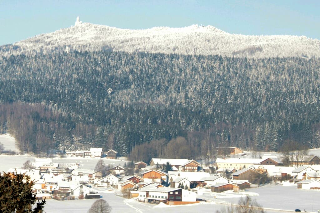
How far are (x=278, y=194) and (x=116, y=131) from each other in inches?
2842

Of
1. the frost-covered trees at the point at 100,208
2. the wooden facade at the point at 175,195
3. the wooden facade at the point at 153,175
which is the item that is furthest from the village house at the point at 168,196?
the wooden facade at the point at 153,175

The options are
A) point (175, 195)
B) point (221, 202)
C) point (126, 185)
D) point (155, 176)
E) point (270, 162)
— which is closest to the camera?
point (221, 202)

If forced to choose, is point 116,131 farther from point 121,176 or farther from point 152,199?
point 152,199

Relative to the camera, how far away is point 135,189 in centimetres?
6706

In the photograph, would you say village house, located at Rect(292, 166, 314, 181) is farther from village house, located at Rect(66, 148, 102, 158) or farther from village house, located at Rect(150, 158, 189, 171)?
village house, located at Rect(66, 148, 102, 158)

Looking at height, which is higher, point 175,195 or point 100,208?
point 175,195

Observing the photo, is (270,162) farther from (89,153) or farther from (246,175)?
(89,153)

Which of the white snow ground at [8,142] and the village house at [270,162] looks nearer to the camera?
the village house at [270,162]

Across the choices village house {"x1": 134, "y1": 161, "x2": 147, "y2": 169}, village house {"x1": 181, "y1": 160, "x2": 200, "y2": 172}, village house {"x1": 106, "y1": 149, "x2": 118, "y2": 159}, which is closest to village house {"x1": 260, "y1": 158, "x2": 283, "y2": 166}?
village house {"x1": 181, "y1": 160, "x2": 200, "y2": 172}

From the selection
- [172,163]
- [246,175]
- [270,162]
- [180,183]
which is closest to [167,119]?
[172,163]

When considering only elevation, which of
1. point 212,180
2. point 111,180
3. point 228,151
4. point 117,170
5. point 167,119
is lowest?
point 111,180

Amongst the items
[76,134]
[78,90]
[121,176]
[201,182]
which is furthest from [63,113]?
[201,182]

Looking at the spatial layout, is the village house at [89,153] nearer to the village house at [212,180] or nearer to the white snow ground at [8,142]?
the white snow ground at [8,142]

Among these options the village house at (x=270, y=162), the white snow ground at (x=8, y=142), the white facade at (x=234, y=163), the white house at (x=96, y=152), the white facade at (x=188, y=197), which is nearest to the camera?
the white facade at (x=188, y=197)
